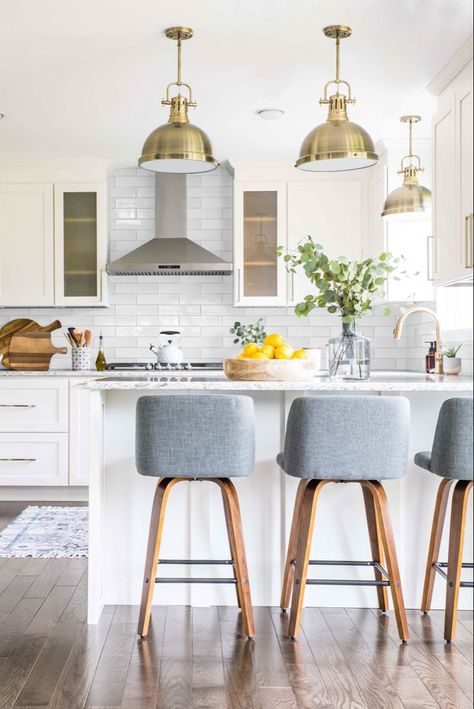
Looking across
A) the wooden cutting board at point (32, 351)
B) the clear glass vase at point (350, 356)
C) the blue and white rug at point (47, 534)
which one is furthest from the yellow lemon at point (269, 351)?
the wooden cutting board at point (32, 351)

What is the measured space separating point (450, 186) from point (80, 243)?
109 inches

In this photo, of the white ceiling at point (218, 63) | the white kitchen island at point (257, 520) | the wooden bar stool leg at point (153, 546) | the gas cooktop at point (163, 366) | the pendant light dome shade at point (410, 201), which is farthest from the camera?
the gas cooktop at point (163, 366)

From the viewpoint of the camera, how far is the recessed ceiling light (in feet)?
13.9

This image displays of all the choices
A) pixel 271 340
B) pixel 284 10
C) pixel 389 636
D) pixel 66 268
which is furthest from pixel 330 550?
pixel 66 268

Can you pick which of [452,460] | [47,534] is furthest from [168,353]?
[452,460]

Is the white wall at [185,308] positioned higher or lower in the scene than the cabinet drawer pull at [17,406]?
higher

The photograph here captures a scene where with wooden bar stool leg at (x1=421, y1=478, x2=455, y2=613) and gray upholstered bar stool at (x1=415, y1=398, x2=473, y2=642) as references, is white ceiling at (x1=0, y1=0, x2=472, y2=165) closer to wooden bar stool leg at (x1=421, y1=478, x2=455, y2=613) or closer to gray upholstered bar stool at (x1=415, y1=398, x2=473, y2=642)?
gray upholstered bar stool at (x1=415, y1=398, x2=473, y2=642)

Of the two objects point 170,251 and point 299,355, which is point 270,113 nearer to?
point 170,251

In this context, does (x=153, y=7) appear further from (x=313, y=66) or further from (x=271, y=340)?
(x=271, y=340)

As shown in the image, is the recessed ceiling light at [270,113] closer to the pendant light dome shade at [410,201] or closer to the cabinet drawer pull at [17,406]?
the pendant light dome shade at [410,201]

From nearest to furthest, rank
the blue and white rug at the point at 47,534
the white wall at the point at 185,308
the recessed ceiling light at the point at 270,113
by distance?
1. the blue and white rug at the point at 47,534
2. the recessed ceiling light at the point at 270,113
3. the white wall at the point at 185,308

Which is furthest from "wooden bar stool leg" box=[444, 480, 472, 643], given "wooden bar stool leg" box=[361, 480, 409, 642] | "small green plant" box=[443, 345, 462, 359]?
"small green plant" box=[443, 345, 462, 359]

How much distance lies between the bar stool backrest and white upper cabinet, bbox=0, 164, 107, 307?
11.0 feet

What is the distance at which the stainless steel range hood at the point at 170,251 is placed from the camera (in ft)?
17.2
